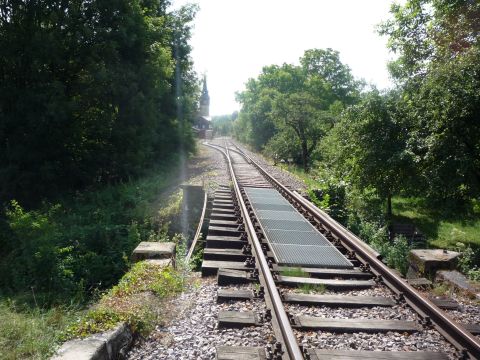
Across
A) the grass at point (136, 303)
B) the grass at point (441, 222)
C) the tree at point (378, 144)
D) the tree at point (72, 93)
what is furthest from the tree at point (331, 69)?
the grass at point (136, 303)

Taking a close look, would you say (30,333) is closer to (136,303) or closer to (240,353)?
(136,303)

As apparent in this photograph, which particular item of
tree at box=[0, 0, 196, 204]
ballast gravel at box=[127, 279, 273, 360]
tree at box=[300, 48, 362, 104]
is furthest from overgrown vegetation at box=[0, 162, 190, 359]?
tree at box=[300, 48, 362, 104]

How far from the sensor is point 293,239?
6.84 m

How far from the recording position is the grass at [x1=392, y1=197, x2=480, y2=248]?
1205 cm

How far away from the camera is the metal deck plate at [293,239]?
5656 millimetres

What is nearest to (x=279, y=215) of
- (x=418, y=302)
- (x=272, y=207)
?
(x=272, y=207)

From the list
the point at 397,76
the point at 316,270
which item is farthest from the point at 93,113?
the point at 397,76

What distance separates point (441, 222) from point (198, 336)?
1447 cm

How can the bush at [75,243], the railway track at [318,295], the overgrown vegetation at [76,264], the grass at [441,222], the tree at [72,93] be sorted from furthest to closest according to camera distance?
the tree at [72,93], the grass at [441,222], the bush at [75,243], the overgrown vegetation at [76,264], the railway track at [318,295]

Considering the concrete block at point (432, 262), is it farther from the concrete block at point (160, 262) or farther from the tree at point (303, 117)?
the tree at point (303, 117)

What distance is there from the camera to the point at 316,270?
529cm

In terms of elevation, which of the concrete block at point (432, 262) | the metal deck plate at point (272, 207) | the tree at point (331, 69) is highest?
the tree at point (331, 69)

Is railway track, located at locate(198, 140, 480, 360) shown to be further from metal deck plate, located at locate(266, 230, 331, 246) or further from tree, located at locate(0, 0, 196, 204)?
tree, located at locate(0, 0, 196, 204)

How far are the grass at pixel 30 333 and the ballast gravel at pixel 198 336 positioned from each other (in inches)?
27.8
